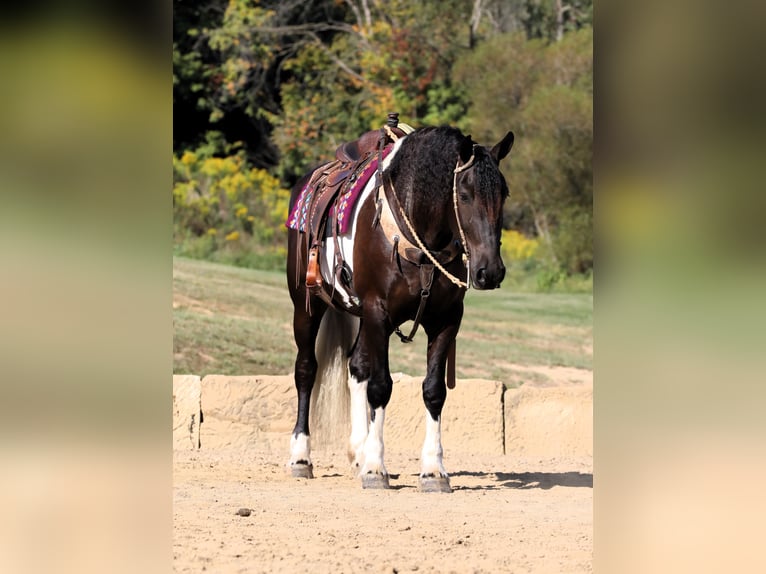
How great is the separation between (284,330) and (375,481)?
7493 mm

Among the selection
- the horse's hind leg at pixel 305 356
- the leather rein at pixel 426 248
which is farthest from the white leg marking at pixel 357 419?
the leather rein at pixel 426 248

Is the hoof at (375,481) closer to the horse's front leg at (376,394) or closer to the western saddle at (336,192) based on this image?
the horse's front leg at (376,394)

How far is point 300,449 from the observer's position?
857 centimetres

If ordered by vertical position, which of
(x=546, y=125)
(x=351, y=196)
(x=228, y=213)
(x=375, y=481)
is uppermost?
(x=546, y=125)

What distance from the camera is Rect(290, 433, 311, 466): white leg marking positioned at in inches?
336

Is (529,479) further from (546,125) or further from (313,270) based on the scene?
(546,125)

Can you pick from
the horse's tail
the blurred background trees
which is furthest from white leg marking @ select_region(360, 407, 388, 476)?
the blurred background trees

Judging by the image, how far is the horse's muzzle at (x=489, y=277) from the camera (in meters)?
6.91

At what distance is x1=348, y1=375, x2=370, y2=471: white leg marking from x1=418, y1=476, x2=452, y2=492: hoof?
3.14ft

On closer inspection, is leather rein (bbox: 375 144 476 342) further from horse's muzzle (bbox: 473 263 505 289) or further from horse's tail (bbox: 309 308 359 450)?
horse's tail (bbox: 309 308 359 450)

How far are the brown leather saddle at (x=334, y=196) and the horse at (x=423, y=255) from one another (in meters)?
0.05

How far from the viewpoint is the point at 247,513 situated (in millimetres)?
6500

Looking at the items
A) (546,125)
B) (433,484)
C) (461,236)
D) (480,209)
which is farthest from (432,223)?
(546,125)
